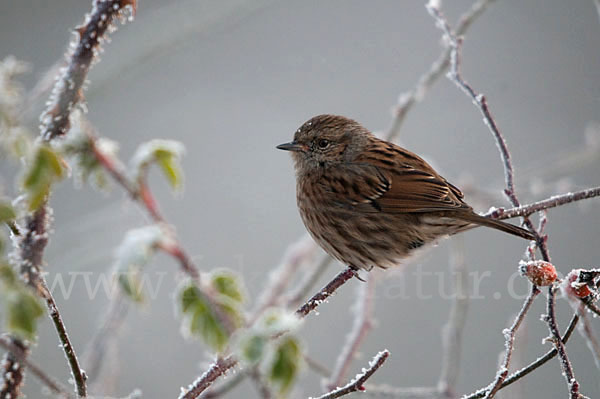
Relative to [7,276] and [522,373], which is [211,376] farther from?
[522,373]

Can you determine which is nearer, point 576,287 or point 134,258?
point 134,258

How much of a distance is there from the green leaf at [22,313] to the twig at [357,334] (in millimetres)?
2032

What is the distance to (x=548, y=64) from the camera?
29.6ft

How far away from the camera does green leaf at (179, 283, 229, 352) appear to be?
118cm

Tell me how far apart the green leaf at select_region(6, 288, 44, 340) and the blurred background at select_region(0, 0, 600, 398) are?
510cm

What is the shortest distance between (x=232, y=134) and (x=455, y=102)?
3.38m

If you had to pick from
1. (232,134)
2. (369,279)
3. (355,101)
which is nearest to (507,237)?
(355,101)

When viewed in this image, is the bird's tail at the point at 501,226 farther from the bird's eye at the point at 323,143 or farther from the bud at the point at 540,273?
the bird's eye at the point at 323,143

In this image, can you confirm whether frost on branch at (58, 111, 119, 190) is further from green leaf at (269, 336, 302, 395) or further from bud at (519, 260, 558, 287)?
bud at (519, 260, 558, 287)

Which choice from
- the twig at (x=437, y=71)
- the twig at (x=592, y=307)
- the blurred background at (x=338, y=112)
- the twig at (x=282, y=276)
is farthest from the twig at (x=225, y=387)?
the blurred background at (x=338, y=112)

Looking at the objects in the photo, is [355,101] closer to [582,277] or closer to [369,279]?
[369,279]

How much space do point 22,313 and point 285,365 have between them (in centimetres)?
47

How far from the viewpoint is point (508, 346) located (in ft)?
6.38

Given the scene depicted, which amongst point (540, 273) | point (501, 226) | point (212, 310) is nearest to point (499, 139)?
point (501, 226)
